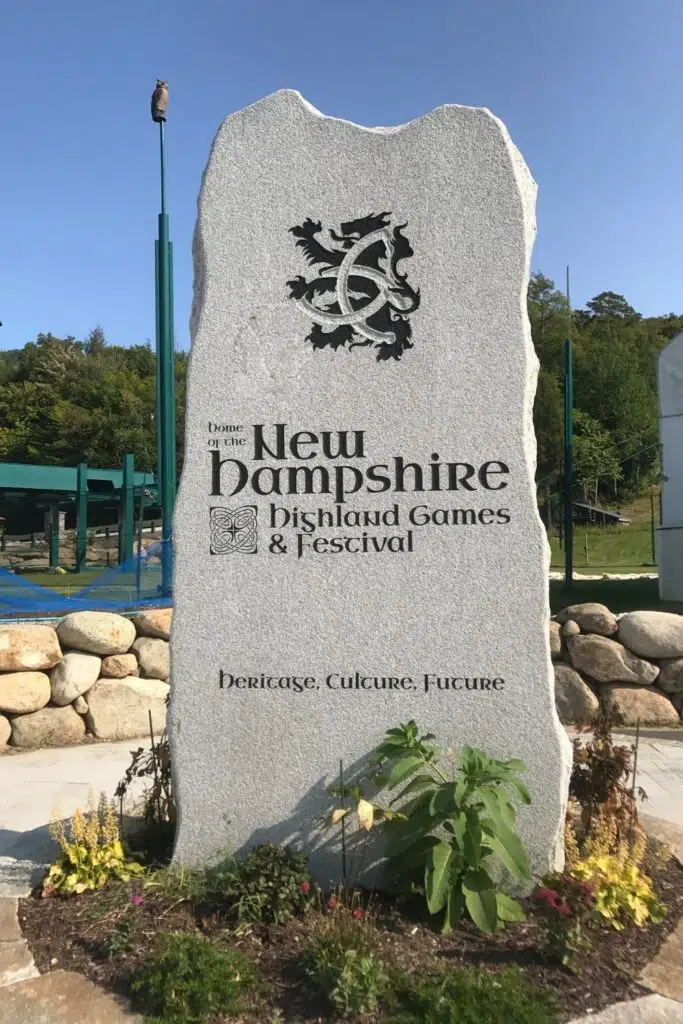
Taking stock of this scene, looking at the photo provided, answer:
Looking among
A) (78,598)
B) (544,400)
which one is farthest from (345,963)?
(544,400)

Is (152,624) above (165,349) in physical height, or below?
below

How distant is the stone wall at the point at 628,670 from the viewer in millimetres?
7836

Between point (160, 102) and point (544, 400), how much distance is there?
40674 millimetres

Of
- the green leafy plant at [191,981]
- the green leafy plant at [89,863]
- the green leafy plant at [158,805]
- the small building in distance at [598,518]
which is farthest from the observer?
the small building in distance at [598,518]

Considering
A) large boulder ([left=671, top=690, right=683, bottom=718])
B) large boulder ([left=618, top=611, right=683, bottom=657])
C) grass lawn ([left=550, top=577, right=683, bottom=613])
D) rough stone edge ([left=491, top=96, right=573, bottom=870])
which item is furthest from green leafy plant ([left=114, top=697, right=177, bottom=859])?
grass lawn ([left=550, top=577, right=683, bottom=613])

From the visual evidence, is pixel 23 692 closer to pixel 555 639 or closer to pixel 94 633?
pixel 94 633

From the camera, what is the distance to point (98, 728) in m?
7.51

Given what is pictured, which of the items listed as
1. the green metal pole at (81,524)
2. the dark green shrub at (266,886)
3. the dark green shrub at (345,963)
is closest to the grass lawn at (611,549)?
the green metal pole at (81,524)

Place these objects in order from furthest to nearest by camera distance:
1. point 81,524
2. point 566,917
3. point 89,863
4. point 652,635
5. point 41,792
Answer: point 81,524 → point 652,635 → point 41,792 → point 89,863 → point 566,917

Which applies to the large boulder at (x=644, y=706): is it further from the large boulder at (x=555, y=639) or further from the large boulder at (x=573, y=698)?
the large boulder at (x=555, y=639)

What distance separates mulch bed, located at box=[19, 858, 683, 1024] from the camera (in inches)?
121

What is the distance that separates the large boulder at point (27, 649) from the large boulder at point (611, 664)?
5445 millimetres

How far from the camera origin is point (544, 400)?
166 ft

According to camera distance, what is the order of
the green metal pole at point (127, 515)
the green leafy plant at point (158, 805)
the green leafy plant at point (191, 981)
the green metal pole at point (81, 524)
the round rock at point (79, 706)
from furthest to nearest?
the green metal pole at point (81, 524) → the green metal pole at point (127, 515) → the round rock at point (79, 706) → the green leafy plant at point (158, 805) → the green leafy plant at point (191, 981)
